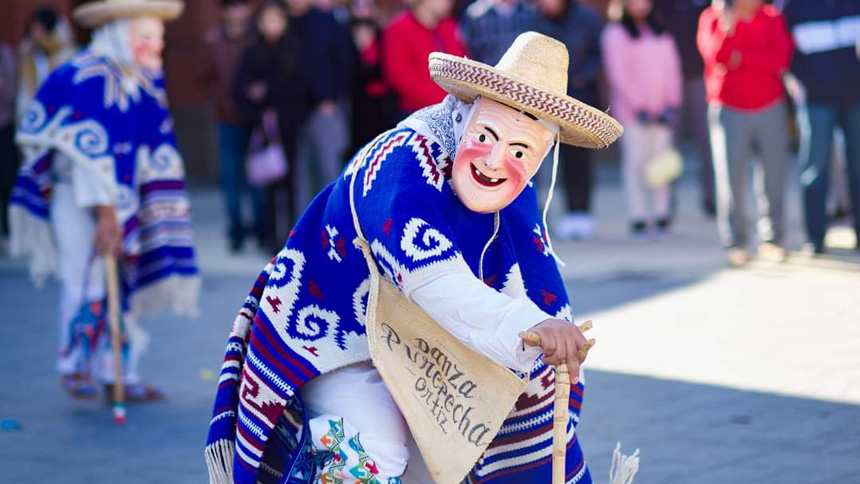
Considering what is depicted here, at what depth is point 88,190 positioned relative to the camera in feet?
21.3

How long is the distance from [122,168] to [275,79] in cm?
485

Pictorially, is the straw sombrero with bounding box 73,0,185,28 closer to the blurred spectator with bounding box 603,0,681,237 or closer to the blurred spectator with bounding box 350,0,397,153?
the blurred spectator with bounding box 350,0,397,153

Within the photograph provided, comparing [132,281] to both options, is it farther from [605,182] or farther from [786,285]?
[605,182]

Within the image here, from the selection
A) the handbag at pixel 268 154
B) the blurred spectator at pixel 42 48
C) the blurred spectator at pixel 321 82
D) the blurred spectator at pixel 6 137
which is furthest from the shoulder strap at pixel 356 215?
the blurred spectator at pixel 6 137

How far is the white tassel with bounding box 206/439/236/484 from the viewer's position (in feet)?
13.3

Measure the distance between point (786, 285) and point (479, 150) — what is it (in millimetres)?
5940

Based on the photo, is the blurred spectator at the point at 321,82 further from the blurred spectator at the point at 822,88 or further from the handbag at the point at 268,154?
the blurred spectator at the point at 822,88

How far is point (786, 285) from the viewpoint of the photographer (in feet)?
29.9

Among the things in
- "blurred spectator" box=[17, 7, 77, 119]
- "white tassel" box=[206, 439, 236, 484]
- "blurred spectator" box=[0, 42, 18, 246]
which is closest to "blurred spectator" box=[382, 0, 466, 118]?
"blurred spectator" box=[17, 7, 77, 119]

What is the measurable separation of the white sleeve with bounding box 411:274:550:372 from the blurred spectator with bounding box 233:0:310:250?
8.00 m

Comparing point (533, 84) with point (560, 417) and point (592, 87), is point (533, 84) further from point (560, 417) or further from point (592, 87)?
point (592, 87)

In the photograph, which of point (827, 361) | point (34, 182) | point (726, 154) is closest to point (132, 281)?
point (34, 182)

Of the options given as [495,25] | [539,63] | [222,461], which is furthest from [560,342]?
[495,25]

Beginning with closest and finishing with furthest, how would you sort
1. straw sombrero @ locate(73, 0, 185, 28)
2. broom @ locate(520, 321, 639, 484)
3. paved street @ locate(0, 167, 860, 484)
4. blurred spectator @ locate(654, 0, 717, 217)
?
broom @ locate(520, 321, 639, 484) < paved street @ locate(0, 167, 860, 484) < straw sombrero @ locate(73, 0, 185, 28) < blurred spectator @ locate(654, 0, 717, 217)
